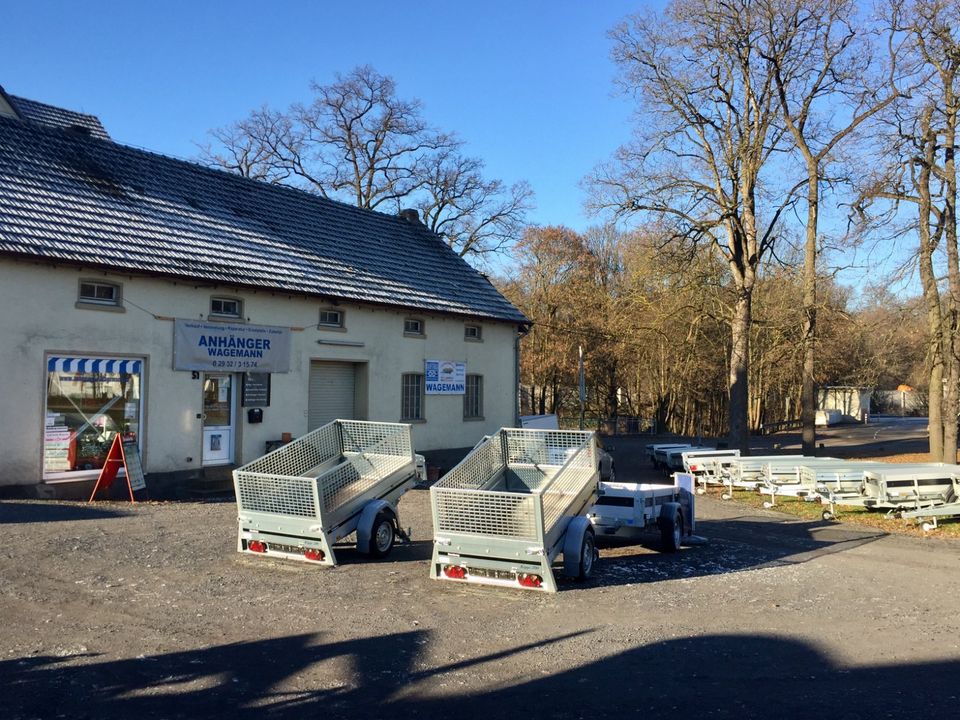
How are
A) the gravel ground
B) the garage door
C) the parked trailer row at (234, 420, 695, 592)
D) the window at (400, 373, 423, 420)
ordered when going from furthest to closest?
the window at (400, 373, 423, 420), the garage door, the parked trailer row at (234, 420, 695, 592), the gravel ground

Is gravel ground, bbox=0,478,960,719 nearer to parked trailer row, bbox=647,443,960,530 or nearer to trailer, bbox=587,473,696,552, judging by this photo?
trailer, bbox=587,473,696,552

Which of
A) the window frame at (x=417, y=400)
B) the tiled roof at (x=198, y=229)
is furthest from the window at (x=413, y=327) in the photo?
the window frame at (x=417, y=400)

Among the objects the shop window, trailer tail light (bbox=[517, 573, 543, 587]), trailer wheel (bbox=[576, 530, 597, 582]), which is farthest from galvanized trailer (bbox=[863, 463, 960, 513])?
the shop window

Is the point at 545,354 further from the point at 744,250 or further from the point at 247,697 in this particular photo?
the point at 247,697

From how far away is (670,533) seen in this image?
464 inches

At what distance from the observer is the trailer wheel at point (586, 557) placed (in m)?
9.45

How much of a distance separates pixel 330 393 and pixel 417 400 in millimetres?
3098

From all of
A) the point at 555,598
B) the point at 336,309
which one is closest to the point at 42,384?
the point at 336,309

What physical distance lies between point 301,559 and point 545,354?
1453 inches

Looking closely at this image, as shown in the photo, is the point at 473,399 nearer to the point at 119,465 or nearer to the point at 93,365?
the point at 119,465

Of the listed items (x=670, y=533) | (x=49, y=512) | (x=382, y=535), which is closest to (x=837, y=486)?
(x=670, y=533)

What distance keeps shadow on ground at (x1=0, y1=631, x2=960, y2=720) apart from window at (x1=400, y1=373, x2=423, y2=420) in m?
15.6

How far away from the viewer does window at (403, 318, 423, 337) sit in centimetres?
2255

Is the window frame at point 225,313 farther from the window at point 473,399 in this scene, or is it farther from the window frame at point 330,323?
the window at point 473,399
